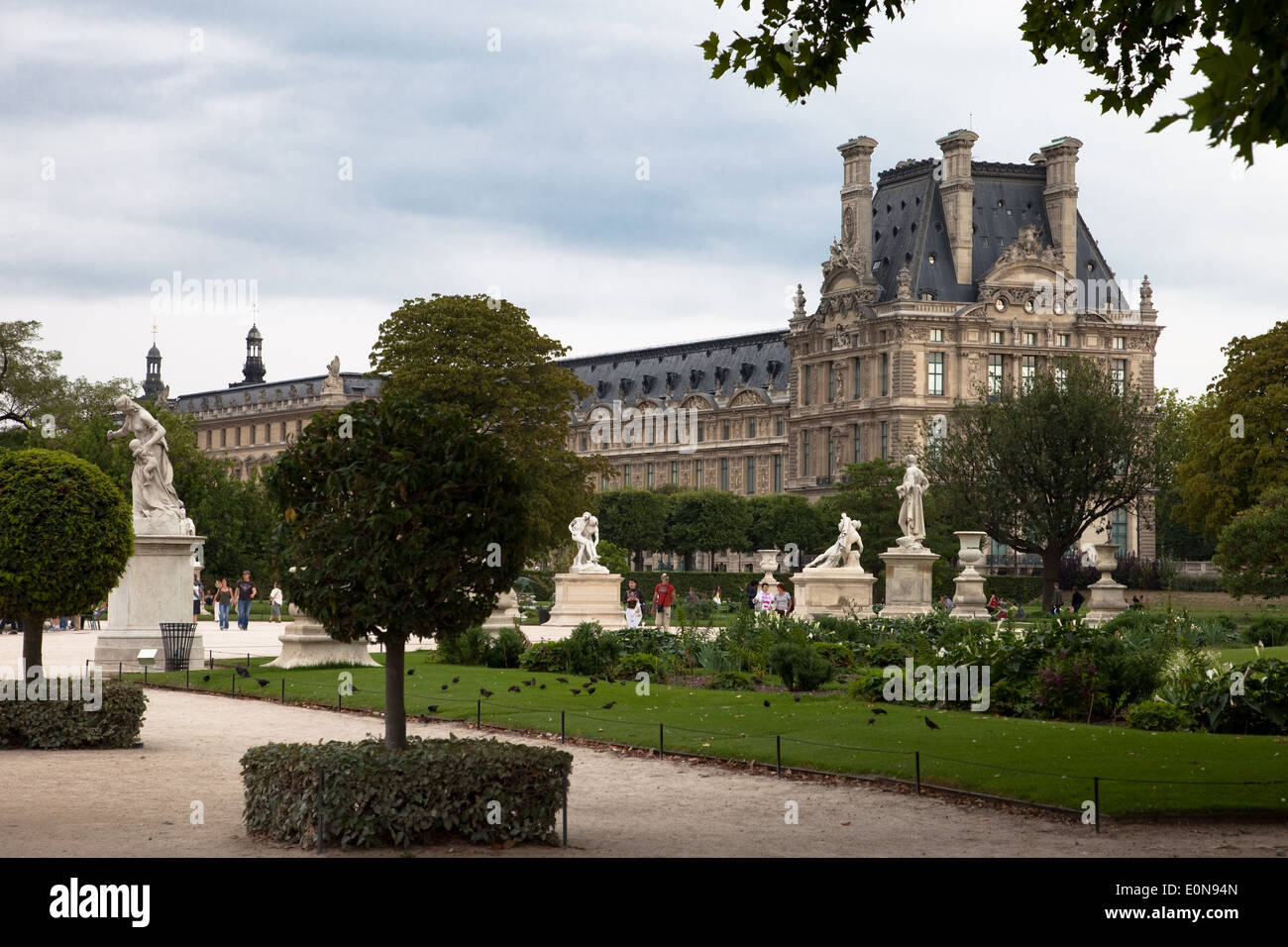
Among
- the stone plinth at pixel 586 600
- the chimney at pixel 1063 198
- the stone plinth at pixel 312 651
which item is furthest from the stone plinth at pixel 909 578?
the chimney at pixel 1063 198

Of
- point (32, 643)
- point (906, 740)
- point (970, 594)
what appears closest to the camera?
point (906, 740)

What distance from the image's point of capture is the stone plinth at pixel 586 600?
38188mm

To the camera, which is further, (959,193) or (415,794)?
(959,193)

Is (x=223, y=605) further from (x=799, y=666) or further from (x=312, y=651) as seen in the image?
(x=799, y=666)

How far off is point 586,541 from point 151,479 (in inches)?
606

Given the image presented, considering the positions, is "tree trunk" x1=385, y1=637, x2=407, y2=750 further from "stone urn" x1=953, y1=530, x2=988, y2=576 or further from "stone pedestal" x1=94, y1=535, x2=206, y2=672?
"stone urn" x1=953, y1=530, x2=988, y2=576

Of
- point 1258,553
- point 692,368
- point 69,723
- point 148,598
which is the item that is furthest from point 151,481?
point 692,368

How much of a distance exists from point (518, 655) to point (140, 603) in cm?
579

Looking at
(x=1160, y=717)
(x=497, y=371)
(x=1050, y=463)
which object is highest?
(x=497, y=371)

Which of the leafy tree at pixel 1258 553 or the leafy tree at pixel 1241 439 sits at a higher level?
the leafy tree at pixel 1241 439

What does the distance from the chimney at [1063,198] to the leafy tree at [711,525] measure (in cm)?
2450

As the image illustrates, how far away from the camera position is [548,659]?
23125 millimetres

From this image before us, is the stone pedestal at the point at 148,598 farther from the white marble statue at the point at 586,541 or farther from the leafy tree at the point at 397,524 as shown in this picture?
the leafy tree at the point at 397,524
